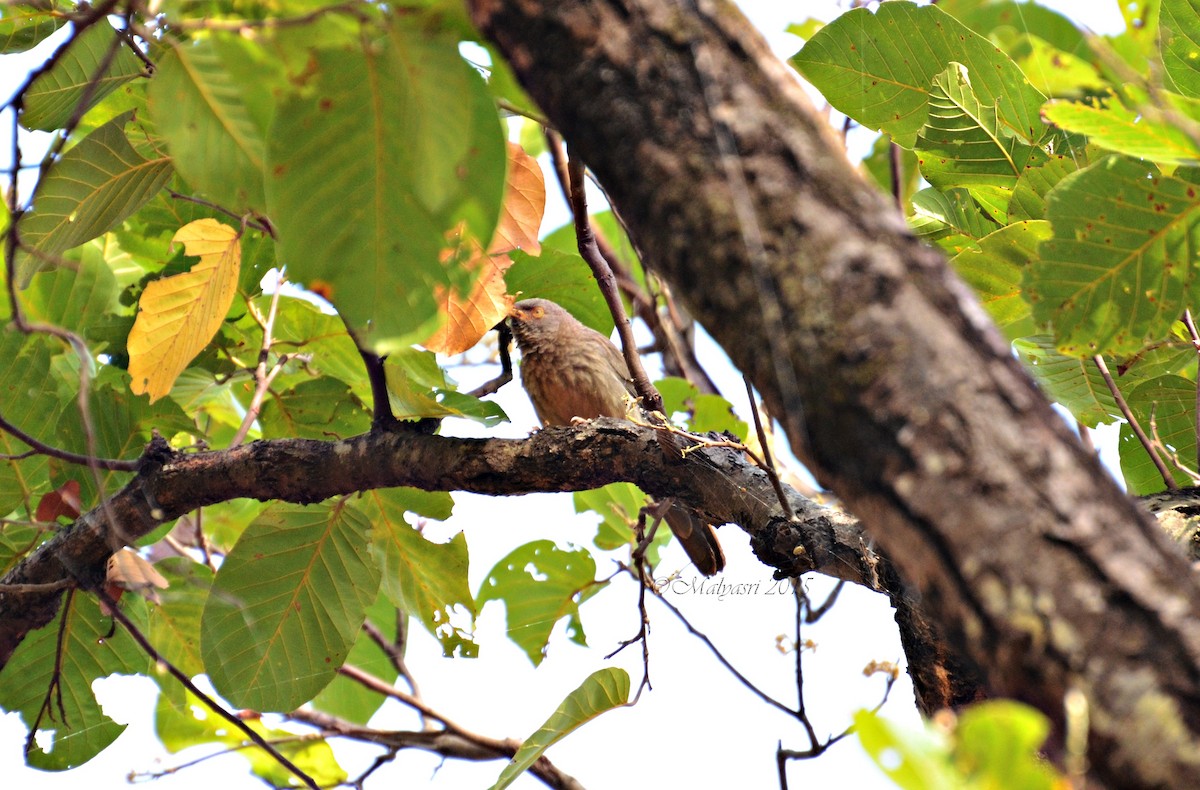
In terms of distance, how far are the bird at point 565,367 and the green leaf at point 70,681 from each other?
76.6 inches

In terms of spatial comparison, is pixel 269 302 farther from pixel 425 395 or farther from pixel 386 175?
pixel 386 175

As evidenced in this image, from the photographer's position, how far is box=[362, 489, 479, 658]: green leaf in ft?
9.01

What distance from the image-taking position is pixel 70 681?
280 cm

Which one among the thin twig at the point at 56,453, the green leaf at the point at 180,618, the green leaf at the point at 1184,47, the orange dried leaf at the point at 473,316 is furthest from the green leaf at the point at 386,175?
the green leaf at the point at 180,618

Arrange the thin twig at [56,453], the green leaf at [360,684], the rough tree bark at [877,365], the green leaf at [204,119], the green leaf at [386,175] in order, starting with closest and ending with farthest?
the rough tree bark at [877,365] → the green leaf at [386,175] → the green leaf at [204,119] → the thin twig at [56,453] → the green leaf at [360,684]

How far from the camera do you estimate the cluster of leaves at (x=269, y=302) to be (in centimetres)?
125

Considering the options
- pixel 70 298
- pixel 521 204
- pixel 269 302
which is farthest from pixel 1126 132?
pixel 70 298

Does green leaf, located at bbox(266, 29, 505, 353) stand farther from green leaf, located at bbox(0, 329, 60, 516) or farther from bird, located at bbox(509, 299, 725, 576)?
bird, located at bbox(509, 299, 725, 576)

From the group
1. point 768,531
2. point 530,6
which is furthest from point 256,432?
point 530,6

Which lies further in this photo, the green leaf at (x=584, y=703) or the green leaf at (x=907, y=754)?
the green leaf at (x=584, y=703)

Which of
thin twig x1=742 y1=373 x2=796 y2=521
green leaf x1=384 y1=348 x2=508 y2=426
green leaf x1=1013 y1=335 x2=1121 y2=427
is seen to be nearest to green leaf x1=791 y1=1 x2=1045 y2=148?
green leaf x1=1013 y1=335 x2=1121 y2=427

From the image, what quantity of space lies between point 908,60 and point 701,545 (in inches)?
83.5

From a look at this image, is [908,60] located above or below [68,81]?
above

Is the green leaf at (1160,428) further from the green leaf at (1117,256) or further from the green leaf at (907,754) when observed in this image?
the green leaf at (907,754)
